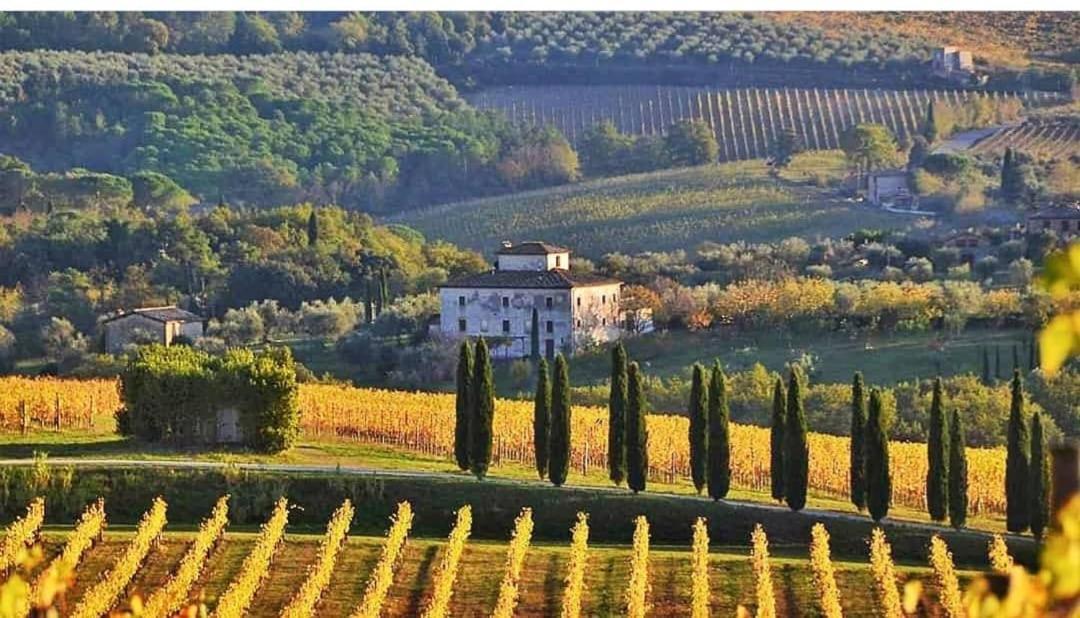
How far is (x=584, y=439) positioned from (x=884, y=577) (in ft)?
40.9

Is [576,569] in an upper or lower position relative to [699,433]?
lower

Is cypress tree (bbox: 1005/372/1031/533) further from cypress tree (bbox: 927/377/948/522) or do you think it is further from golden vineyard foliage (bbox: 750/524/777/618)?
golden vineyard foliage (bbox: 750/524/777/618)

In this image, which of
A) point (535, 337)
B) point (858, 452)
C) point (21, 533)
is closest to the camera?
point (21, 533)

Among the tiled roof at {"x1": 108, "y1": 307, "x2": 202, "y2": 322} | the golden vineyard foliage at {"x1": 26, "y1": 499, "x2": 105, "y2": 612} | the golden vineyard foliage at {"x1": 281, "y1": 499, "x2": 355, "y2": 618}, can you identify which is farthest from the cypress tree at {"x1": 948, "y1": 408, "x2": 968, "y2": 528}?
the tiled roof at {"x1": 108, "y1": 307, "x2": 202, "y2": 322}

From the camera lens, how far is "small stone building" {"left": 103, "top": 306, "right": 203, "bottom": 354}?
63.6m

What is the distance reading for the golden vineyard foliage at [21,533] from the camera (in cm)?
3391

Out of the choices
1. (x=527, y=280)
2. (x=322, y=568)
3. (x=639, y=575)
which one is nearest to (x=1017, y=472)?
(x=639, y=575)

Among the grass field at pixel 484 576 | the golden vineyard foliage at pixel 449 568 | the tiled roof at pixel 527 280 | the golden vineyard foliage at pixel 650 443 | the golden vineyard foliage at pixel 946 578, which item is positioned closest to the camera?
the golden vineyard foliage at pixel 946 578

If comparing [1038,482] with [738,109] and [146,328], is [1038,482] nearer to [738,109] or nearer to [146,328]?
[146,328]

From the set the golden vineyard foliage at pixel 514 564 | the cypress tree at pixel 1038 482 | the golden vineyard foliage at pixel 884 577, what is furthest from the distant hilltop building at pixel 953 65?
the golden vineyard foliage at pixel 884 577

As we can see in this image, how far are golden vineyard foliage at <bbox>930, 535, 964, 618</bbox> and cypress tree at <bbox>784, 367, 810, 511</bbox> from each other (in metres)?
2.31

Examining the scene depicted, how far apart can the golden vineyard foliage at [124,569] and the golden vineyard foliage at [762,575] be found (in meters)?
8.06

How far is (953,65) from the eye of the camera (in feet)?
354

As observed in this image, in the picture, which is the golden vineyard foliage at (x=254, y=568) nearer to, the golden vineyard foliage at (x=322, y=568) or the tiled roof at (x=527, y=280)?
the golden vineyard foliage at (x=322, y=568)
